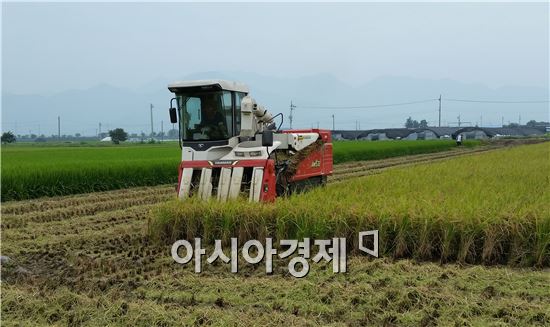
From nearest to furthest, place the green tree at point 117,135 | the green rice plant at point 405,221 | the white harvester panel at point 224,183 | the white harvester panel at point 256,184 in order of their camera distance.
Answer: the green rice plant at point 405,221 < the white harvester panel at point 256,184 < the white harvester panel at point 224,183 < the green tree at point 117,135

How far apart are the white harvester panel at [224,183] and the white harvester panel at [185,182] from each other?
21.8 inches

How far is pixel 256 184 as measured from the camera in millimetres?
8648

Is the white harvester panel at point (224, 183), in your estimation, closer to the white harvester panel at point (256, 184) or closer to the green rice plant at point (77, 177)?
the white harvester panel at point (256, 184)

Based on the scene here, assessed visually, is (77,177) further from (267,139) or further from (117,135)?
(117,135)

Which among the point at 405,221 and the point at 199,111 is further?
the point at 199,111

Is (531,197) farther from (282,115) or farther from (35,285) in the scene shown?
(35,285)

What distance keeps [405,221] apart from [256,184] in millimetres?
2785

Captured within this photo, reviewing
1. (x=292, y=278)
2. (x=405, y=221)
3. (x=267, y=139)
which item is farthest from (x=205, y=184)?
(x=405, y=221)

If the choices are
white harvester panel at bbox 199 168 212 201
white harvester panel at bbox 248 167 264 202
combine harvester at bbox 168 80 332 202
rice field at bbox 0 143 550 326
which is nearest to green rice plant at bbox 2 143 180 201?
rice field at bbox 0 143 550 326

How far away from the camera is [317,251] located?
6.89 m

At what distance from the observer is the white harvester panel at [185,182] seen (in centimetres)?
899

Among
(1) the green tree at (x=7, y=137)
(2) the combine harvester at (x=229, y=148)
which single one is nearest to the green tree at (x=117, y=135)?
(1) the green tree at (x=7, y=137)

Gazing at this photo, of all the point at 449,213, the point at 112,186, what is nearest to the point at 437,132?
the point at 112,186

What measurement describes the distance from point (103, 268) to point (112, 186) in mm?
9630
